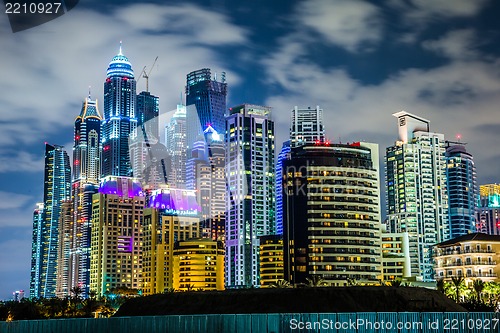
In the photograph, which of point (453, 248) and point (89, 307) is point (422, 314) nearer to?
point (89, 307)

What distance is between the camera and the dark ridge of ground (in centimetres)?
7475

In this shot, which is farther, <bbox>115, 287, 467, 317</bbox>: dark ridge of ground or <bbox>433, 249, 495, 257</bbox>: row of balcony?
<bbox>433, 249, 495, 257</bbox>: row of balcony

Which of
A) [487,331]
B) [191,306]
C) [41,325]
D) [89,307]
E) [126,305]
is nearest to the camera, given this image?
[487,331]

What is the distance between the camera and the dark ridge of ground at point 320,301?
245ft

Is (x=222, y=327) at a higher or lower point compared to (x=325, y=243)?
lower

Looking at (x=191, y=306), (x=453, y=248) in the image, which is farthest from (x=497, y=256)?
(x=191, y=306)

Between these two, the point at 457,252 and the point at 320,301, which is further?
the point at 457,252

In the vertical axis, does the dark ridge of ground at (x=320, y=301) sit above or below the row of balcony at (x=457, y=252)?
below

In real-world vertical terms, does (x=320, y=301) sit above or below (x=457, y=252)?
→ below

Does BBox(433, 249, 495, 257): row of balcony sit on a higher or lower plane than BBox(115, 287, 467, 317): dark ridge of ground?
higher

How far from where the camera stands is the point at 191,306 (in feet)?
260

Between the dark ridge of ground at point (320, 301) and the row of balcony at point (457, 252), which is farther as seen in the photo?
the row of balcony at point (457, 252)

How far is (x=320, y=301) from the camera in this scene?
2980 inches

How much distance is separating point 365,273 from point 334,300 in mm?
126632
